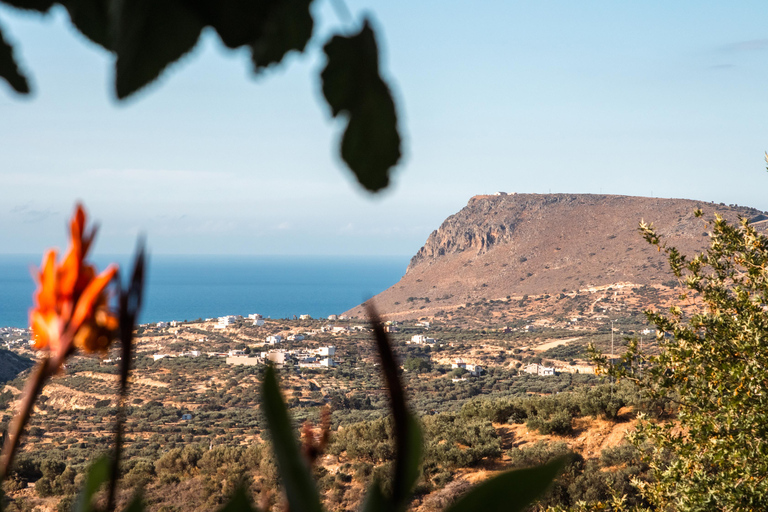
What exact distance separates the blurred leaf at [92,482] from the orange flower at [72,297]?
0.55 ft

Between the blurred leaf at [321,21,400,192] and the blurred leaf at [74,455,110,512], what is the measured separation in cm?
39

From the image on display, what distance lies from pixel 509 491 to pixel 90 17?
26.0 inches

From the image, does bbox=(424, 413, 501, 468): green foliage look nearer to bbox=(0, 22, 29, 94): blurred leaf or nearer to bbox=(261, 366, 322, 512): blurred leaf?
bbox=(0, 22, 29, 94): blurred leaf

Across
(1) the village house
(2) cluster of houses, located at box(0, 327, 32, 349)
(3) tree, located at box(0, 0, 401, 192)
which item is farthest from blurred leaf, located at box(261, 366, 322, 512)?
(2) cluster of houses, located at box(0, 327, 32, 349)

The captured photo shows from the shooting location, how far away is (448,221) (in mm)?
97062

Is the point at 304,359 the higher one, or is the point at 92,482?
the point at 92,482

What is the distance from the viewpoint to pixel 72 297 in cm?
46

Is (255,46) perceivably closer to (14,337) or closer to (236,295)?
(14,337)

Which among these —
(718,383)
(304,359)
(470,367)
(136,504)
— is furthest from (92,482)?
(304,359)

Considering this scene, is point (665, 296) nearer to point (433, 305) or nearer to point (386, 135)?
point (433, 305)

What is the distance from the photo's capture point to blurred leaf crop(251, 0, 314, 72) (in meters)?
0.66

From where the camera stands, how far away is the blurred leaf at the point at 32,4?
660 millimetres

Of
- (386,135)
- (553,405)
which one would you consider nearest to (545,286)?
(553,405)

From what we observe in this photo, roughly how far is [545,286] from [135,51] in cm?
7083
